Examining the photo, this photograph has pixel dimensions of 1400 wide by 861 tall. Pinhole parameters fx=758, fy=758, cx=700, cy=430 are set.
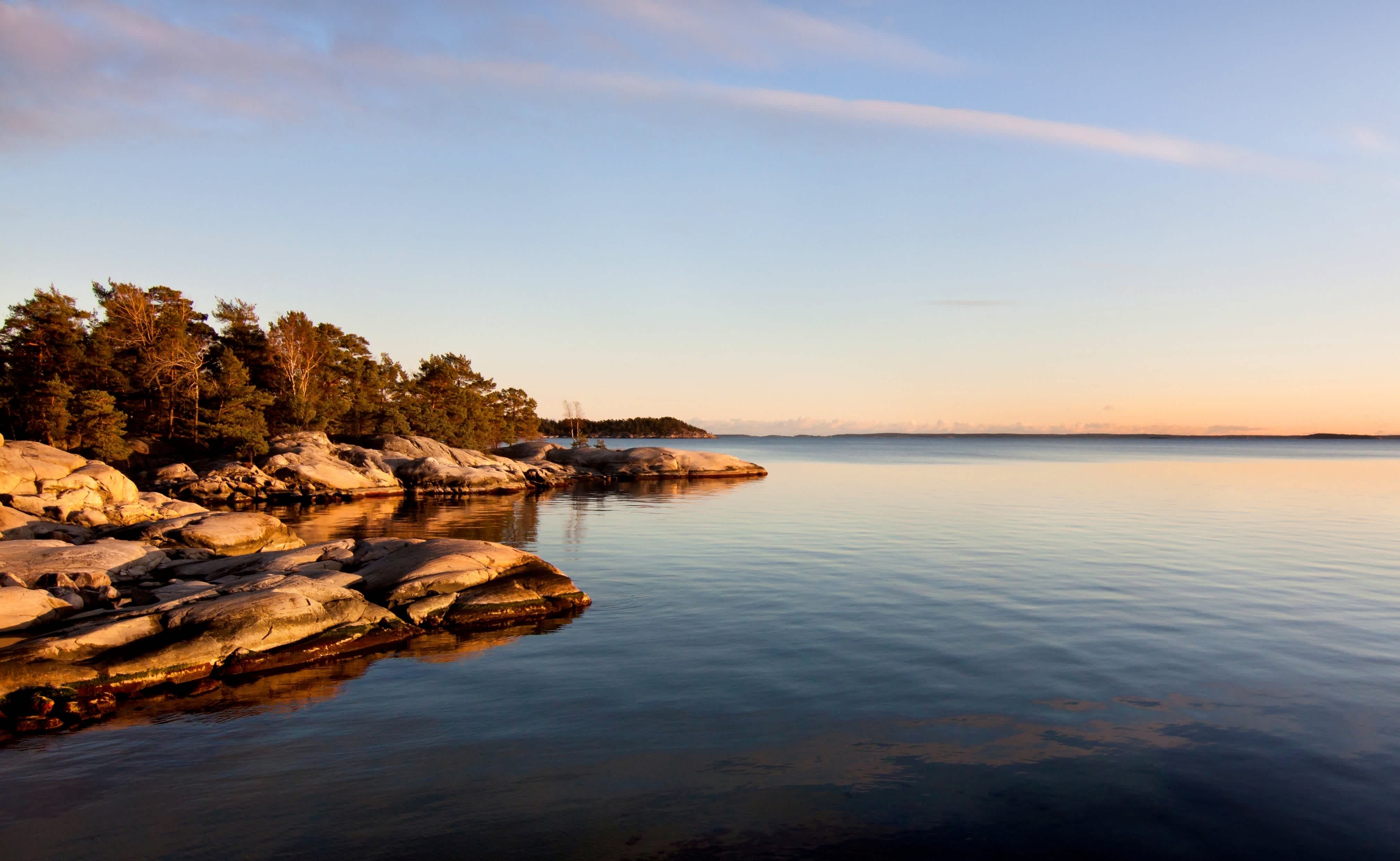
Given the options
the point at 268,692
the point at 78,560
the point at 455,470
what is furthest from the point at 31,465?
the point at 268,692

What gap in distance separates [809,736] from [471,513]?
120 feet

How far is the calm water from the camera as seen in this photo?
841 centimetres

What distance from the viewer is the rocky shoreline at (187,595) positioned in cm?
1268

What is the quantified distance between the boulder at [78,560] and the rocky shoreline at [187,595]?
0.16 feet

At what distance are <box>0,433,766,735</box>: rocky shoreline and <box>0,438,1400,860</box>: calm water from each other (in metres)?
0.95

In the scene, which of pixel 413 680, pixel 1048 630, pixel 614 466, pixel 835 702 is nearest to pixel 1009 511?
pixel 1048 630

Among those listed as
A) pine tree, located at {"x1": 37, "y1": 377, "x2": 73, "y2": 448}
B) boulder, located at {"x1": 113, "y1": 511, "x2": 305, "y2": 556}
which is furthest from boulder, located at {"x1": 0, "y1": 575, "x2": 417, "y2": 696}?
pine tree, located at {"x1": 37, "y1": 377, "x2": 73, "y2": 448}

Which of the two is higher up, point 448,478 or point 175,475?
point 175,475

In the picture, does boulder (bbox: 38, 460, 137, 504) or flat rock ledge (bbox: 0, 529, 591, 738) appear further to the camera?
boulder (bbox: 38, 460, 137, 504)

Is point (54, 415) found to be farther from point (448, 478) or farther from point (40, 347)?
point (448, 478)

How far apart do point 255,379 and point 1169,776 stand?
75.0 meters

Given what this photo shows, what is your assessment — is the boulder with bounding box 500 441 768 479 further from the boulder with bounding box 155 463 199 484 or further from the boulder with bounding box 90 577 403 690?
the boulder with bounding box 90 577 403 690

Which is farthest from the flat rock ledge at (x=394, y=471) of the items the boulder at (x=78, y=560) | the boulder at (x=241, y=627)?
the boulder at (x=241, y=627)

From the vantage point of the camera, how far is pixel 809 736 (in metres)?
11.0
